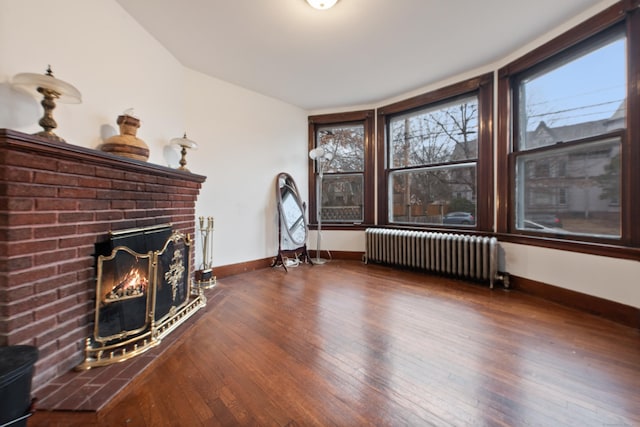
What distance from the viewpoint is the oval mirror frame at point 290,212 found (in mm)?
3752

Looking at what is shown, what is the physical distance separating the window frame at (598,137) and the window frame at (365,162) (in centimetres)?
173

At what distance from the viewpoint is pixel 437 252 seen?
3.20 meters

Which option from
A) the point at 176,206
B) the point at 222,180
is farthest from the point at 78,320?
the point at 222,180

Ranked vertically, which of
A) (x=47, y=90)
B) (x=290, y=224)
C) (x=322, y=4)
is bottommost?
(x=290, y=224)

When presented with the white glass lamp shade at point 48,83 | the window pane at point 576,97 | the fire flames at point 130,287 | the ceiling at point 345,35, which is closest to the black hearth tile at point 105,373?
the fire flames at point 130,287

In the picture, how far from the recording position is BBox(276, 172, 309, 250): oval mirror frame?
375 cm

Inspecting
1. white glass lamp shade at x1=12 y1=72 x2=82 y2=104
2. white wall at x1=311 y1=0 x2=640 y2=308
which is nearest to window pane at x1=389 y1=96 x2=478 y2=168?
white wall at x1=311 y1=0 x2=640 y2=308

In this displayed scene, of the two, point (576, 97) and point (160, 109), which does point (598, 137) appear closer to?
point (576, 97)

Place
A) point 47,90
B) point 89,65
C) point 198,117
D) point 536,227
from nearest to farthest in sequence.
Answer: point 47,90, point 89,65, point 536,227, point 198,117

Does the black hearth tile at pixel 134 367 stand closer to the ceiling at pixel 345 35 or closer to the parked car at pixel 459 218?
the ceiling at pixel 345 35

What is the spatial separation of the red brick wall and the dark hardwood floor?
1.28 feet

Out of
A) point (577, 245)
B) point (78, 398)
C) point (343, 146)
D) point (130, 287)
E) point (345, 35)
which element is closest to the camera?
point (78, 398)

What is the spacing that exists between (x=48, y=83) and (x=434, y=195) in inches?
152

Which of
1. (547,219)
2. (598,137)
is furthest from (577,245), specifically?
(598,137)
